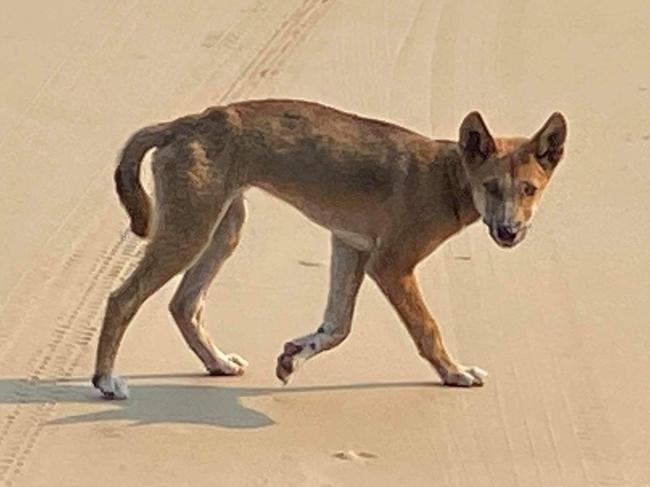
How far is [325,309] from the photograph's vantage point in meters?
7.50

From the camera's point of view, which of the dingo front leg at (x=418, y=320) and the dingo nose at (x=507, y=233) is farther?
the dingo front leg at (x=418, y=320)

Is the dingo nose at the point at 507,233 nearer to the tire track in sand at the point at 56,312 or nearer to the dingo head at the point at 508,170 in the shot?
the dingo head at the point at 508,170

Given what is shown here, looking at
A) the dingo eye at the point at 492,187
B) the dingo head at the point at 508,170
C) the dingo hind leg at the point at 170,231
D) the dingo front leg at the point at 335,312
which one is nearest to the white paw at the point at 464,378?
the dingo front leg at the point at 335,312

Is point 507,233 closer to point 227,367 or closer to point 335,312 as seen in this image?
point 335,312

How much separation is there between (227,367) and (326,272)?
88cm

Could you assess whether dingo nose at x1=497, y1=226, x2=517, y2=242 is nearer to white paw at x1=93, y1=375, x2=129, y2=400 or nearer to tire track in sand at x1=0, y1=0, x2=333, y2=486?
white paw at x1=93, y1=375, x2=129, y2=400

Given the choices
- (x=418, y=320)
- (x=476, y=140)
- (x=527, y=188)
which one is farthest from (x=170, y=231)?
(x=527, y=188)

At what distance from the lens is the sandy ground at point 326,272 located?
677cm

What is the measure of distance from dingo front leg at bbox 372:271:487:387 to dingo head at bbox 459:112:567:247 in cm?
32

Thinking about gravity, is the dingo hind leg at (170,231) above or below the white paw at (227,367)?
above

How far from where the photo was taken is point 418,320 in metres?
7.16

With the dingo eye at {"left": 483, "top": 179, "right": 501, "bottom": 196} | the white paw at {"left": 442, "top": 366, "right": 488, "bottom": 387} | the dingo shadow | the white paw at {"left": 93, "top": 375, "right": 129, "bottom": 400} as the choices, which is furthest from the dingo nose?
the white paw at {"left": 93, "top": 375, "right": 129, "bottom": 400}

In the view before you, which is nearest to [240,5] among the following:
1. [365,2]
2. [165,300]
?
[365,2]

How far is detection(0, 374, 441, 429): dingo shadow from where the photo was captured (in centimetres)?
696
